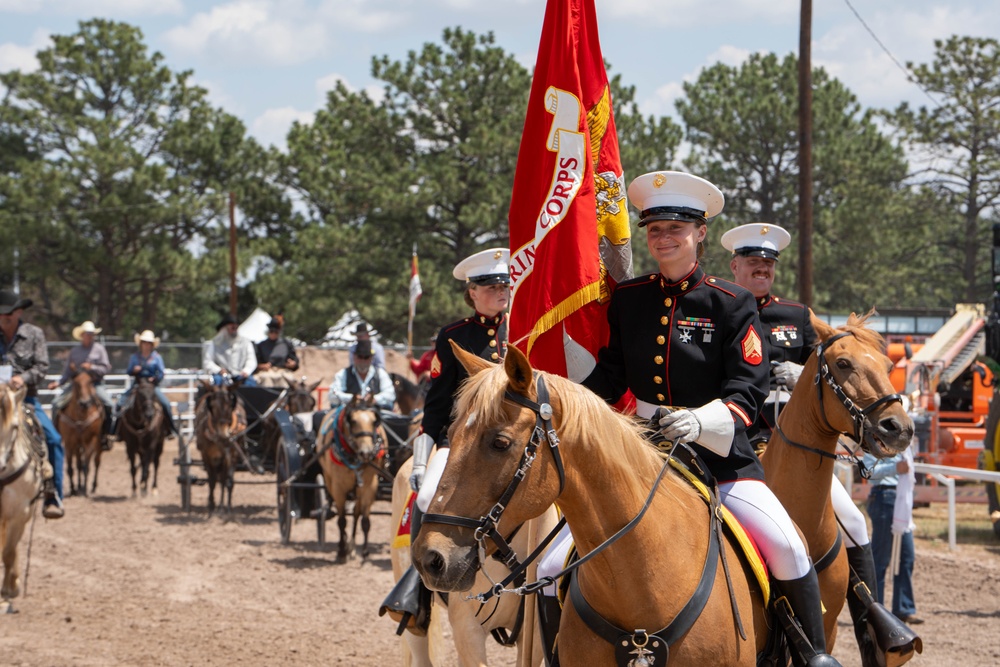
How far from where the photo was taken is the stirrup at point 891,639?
504 centimetres

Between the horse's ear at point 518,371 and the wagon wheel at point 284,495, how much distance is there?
1055 centimetres

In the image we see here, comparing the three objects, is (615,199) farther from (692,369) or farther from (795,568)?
(795,568)

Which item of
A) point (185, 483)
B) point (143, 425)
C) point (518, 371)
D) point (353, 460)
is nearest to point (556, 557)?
point (518, 371)

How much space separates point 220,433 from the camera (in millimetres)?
15977

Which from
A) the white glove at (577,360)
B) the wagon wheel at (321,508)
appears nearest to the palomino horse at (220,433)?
the wagon wheel at (321,508)

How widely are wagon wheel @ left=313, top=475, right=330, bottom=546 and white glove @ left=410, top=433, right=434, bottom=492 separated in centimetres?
764

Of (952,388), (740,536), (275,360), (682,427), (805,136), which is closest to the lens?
(682,427)

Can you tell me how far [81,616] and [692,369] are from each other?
7325mm

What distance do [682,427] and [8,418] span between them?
7.85 metres

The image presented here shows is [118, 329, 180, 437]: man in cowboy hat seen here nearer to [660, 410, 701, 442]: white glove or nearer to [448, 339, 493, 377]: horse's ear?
[448, 339, 493, 377]: horse's ear

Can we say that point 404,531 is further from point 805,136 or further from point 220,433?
point 805,136

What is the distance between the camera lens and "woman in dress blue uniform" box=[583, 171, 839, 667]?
394cm

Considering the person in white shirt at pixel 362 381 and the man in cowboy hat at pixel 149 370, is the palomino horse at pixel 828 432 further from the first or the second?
the man in cowboy hat at pixel 149 370

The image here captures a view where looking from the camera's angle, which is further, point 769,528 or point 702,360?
point 702,360
